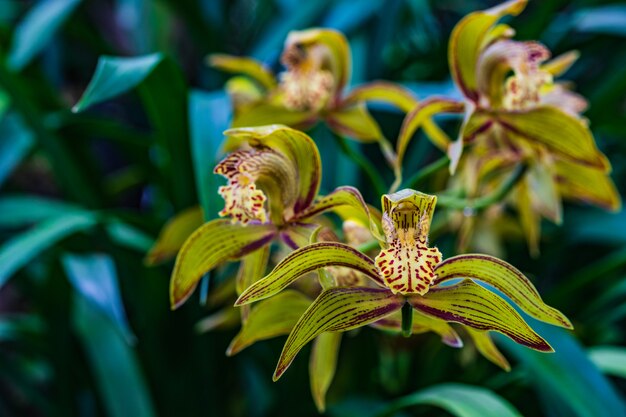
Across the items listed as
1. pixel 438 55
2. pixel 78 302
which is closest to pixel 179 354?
pixel 78 302

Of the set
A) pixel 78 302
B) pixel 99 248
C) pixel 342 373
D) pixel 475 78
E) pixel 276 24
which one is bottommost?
pixel 342 373

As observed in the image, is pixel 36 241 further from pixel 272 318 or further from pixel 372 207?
pixel 372 207

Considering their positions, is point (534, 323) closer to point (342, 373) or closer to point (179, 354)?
point (342, 373)

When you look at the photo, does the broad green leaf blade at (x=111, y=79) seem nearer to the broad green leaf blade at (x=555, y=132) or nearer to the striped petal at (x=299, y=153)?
the striped petal at (x=299, y=153)

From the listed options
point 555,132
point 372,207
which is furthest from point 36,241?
point 555,132

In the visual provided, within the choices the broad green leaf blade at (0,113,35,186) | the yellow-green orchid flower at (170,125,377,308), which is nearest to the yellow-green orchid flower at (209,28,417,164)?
the yellow-green orchid flower at (170,125,377,308)

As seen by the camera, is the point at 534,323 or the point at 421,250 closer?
the point at 421,250

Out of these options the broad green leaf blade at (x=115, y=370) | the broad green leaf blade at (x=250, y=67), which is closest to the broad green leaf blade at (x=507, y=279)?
the broad green leaf blade at (x=250, y=67)
